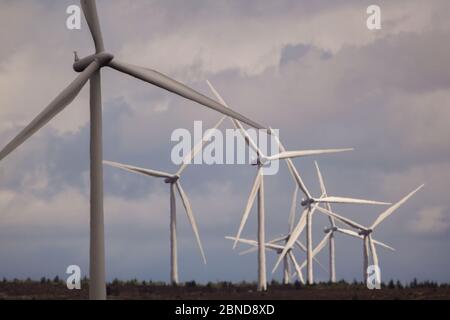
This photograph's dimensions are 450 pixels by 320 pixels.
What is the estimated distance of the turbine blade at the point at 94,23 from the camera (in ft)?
224

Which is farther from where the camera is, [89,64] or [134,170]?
[134,170]

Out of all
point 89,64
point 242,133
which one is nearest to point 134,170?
point 242,133

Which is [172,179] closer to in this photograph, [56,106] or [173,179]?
[173,179]

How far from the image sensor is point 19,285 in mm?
135125

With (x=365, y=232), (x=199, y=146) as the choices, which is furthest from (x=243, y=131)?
(x=365, y=232)

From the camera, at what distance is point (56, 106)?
216 feet

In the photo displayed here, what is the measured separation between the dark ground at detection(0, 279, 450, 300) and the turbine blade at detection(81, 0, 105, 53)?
44.5 m

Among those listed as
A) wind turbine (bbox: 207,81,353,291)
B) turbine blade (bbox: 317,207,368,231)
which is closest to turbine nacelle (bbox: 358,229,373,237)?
turbine blade (bbox: 317,207,368,231)

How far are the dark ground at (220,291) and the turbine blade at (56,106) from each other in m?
44.8

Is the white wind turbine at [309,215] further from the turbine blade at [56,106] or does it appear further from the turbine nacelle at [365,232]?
the turbine blade at [56,106]

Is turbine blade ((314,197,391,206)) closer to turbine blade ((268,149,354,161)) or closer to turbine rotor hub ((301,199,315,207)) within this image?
turbine rotor hub ((301,199,315,207))
